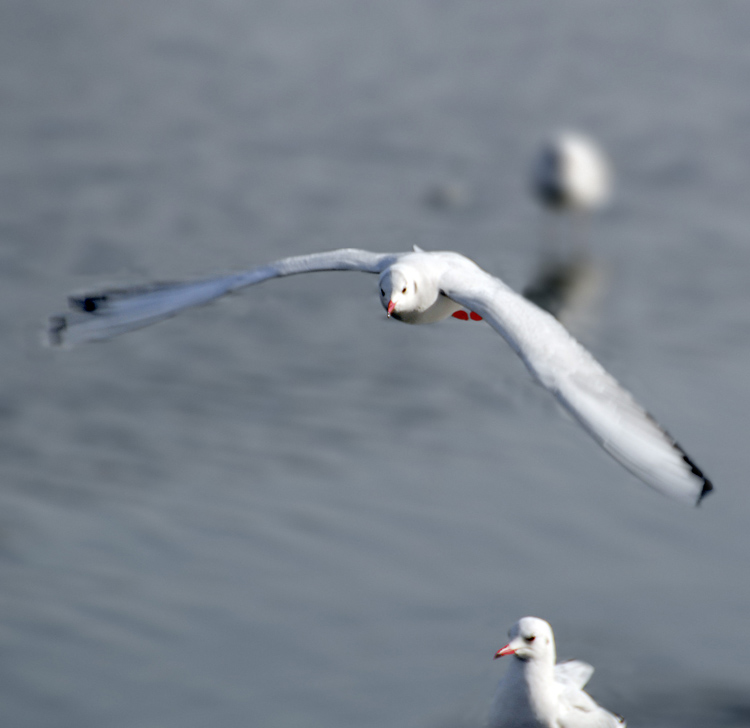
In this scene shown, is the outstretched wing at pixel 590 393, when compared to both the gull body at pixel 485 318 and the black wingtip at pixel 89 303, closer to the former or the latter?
the gull body at pixel 485 318

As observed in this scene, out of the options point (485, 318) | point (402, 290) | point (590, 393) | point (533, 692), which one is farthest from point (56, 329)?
point (533, 692)

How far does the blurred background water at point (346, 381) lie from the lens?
7.84m

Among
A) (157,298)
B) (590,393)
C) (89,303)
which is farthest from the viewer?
(89,303)

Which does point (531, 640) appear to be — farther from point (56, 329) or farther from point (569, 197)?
point (569, 197)

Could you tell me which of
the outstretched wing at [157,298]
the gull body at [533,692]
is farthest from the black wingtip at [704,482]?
the gull body at [533,692]

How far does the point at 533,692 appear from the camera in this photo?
6703 millimetres

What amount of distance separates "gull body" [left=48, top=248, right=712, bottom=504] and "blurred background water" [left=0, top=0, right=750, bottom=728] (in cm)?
91

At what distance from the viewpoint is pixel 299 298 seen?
11.7 m

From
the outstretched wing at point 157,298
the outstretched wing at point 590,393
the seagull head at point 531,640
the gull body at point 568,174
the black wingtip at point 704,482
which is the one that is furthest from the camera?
the gull body at point 568,174

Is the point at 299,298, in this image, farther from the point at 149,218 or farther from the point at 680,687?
the point at 680,687

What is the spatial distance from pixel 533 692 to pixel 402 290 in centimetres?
225

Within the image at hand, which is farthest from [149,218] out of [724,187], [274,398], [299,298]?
[724,187]

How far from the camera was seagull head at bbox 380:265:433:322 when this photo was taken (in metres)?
5.79

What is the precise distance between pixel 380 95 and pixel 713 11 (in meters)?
5.18
